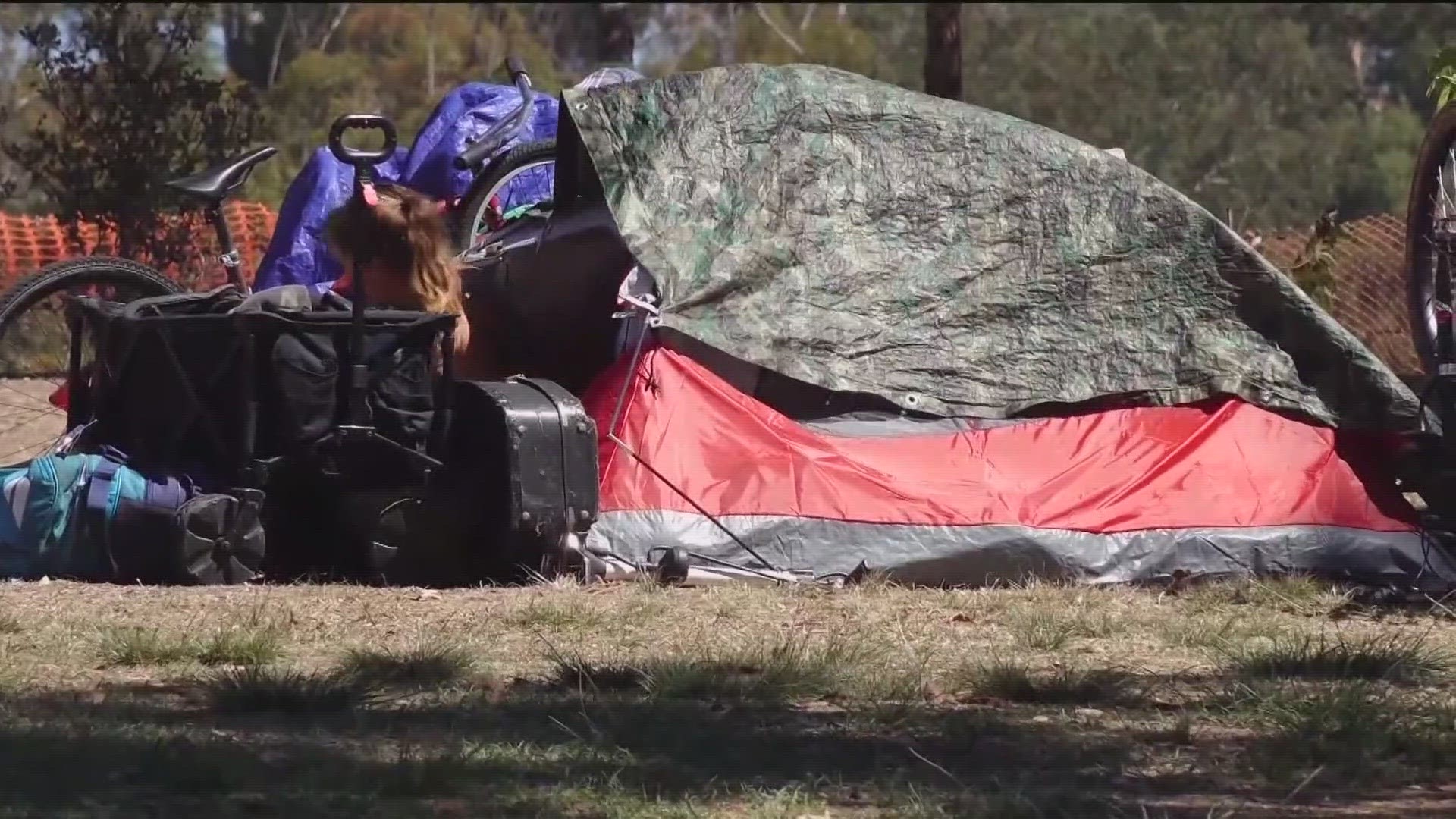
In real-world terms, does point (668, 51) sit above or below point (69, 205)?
below

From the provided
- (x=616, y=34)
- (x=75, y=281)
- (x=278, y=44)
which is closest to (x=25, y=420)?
(x=75, y=281)

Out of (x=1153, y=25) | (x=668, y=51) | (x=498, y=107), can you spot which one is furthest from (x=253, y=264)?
(x=668, y=51)

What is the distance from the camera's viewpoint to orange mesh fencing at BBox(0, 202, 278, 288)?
10609 millimetres

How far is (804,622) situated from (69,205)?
20.7ft

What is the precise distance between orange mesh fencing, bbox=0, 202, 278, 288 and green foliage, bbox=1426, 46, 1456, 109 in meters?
5.94

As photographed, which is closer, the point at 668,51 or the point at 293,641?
the point at 293,641

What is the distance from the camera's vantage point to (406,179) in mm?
8391

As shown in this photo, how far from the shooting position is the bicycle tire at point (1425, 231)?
764 centimetres

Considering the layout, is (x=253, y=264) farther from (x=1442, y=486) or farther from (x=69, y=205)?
(x=1442, y=486)

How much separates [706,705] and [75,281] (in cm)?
323

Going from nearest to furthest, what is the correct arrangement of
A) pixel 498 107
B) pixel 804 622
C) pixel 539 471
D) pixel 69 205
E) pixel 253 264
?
pixel 804 622, pixel 539 471, pixel 498 107, pixel 69 205, pixel 253 264

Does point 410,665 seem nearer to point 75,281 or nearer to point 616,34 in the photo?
point 75,281

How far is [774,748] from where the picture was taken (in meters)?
4.11

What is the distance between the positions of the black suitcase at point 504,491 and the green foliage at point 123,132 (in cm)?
489
